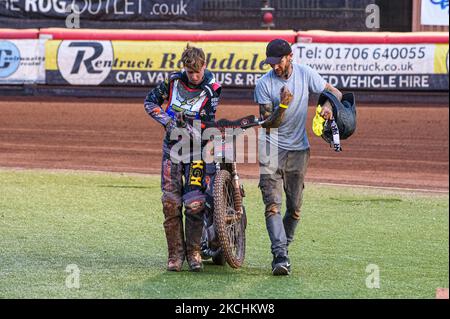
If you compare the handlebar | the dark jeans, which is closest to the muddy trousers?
the handlebar

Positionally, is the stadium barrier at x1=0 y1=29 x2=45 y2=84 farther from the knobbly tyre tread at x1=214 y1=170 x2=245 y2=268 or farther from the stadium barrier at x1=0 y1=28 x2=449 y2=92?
the knobbly tyre tread at x1=214 y1=170 x2=245 y2=268

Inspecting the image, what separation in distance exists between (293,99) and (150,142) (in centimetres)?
1104

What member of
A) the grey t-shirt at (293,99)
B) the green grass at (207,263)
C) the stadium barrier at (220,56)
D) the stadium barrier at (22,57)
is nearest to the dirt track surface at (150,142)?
the stadium barrier at (22,57)

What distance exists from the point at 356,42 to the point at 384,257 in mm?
13747

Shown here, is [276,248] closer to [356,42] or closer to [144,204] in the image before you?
[144,204]

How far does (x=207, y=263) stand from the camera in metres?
9.02

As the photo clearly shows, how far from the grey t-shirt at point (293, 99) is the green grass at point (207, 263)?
1.06m

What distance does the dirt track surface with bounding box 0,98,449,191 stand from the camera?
1656 cm

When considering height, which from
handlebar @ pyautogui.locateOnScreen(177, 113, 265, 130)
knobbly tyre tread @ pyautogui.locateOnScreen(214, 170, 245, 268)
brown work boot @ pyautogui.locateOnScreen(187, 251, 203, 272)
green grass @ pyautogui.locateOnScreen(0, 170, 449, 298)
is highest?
handlebar @ pyautogui.locateOnScreen(177, 113, 265, 130)

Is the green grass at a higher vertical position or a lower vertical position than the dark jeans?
lower

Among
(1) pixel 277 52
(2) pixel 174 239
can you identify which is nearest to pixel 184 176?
(2) pixel 174 239

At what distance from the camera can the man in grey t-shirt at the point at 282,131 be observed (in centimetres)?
830

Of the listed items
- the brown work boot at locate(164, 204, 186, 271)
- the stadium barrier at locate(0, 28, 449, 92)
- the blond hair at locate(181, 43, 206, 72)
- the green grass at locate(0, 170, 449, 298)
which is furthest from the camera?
the stadium barrier at locate(0, 28, 449, 92)

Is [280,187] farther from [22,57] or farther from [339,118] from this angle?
[22,57]
